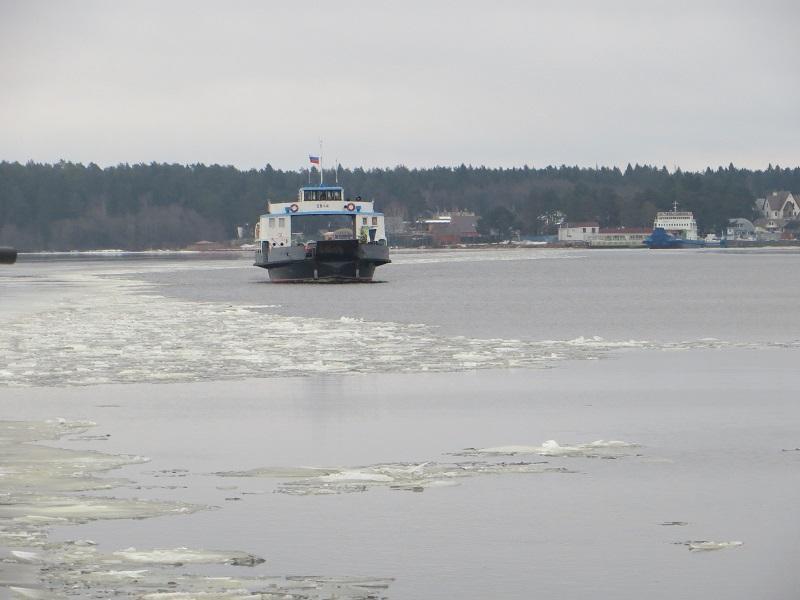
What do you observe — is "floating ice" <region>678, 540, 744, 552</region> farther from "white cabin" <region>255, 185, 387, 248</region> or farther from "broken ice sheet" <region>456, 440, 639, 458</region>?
"white cabin" <region>255, 185, 387, 248</region>

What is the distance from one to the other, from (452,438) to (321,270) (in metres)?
59.5

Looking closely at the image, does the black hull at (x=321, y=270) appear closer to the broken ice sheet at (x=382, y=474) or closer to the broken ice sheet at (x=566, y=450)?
the broken ice sheet at (x=566, y=450)

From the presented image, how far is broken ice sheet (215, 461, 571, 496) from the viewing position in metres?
13.3

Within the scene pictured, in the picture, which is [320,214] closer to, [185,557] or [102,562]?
[185,557]

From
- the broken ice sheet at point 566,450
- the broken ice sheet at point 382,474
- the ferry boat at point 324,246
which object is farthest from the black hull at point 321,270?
the broken ice sheet at point 382,474

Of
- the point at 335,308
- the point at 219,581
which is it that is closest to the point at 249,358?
the point at 219,581

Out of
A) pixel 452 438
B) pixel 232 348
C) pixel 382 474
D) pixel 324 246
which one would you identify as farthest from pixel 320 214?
pixel 382 474

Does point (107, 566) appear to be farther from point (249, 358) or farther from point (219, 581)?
point (249, 358)

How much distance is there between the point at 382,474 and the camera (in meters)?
14.0

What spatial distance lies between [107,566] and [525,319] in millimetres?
33188

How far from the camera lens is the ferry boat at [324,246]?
75375 mm

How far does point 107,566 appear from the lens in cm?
1002

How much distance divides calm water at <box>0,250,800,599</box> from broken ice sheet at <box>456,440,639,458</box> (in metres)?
0.19

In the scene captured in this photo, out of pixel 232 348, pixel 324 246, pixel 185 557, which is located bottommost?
pixel 232 348
